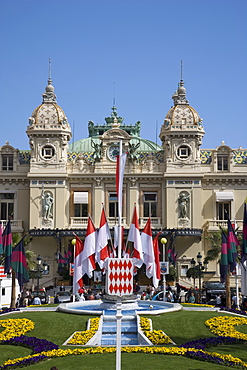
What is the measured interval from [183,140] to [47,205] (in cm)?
1655

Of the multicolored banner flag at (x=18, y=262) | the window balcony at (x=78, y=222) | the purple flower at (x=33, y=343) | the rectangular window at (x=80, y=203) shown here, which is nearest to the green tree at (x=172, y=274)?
the window balcony at (x=78, y=222)

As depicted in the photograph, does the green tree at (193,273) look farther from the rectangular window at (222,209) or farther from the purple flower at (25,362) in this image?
the purple flower at (25,362)

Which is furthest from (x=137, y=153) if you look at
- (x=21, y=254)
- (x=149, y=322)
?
(x=149, y=322)

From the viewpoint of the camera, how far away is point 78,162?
7306 cm

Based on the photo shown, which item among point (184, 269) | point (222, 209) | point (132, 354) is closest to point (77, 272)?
point (132, 354)

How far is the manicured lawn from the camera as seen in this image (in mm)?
23766

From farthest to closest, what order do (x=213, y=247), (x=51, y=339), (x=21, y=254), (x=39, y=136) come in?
(x=39, y=136) → (x=213, y=247) → (x=21, y=254) → (x=51, y=339)

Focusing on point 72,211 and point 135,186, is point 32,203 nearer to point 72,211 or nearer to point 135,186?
point 72,211

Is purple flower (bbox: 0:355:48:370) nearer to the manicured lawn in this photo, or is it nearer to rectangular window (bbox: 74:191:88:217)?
the manicured lawn

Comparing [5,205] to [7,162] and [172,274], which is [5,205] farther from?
[172,274]

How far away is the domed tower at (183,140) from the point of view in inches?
2842

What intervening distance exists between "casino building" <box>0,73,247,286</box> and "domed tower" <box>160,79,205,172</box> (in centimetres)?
11

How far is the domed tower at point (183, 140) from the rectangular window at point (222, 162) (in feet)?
9.31

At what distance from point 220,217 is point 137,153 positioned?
11.8m
